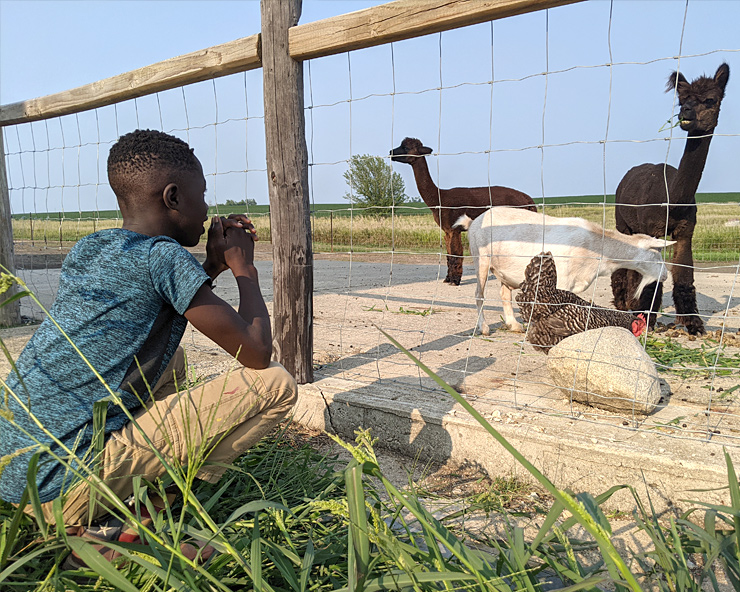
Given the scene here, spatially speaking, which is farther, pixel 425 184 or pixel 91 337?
pixel 425 184

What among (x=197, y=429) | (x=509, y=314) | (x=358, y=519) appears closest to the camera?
(x=358, y=519)

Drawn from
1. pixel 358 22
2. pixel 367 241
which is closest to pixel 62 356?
pixel 358 22

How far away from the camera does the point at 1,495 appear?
1769mm

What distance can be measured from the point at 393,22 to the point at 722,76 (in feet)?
10.6

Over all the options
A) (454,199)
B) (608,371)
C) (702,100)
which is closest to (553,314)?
(608,371)

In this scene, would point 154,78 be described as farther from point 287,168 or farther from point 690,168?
point 690,168

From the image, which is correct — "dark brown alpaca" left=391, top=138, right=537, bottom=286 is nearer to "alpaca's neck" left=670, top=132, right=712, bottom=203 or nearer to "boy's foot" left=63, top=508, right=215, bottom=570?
"alpaca's neck" left=670, top=132, right=712, bottom=203

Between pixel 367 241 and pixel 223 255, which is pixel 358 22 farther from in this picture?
pixel 367 241

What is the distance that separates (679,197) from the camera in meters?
5.26

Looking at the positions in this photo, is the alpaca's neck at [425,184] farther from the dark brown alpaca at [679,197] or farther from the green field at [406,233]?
the dark brown alpaca at [679,197]

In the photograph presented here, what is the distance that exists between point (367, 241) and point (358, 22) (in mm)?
15398

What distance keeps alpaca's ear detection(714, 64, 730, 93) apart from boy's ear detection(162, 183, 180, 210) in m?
4.57

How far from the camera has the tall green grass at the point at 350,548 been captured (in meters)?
1.06

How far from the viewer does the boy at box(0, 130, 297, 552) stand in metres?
1.70
